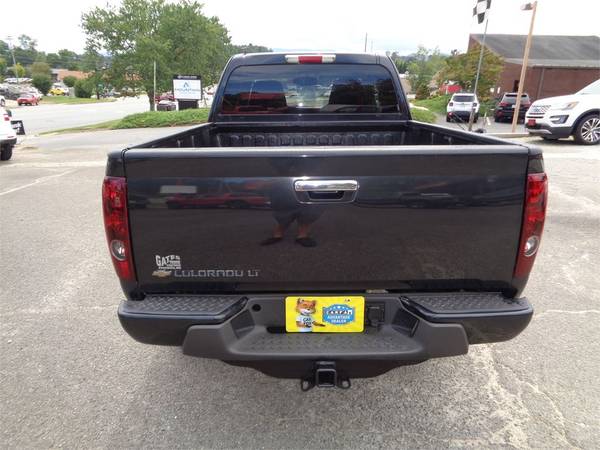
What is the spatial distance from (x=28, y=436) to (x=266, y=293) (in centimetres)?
158

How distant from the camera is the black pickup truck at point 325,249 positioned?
1.90m

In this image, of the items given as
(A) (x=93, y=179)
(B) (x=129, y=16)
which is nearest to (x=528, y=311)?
(A) (x=93, y=179)

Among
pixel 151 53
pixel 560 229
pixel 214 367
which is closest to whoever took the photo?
pixel 214 367

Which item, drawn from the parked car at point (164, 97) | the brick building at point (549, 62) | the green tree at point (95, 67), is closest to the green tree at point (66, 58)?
the parked car at point (164, 97)

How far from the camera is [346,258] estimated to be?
2.04 meters

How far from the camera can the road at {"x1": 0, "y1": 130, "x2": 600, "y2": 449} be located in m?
2.29

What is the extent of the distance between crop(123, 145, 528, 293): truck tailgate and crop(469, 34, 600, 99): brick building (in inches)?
1539

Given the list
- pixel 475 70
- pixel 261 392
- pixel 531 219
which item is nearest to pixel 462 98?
pixel 475 70

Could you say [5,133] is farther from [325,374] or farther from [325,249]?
[325,374]

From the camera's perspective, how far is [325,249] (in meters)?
2.01

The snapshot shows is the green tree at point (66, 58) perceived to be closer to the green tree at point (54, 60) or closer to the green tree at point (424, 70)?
the green tree at point (54, 60)

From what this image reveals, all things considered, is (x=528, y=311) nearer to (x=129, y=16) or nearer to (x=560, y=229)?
(x=560, y=229)

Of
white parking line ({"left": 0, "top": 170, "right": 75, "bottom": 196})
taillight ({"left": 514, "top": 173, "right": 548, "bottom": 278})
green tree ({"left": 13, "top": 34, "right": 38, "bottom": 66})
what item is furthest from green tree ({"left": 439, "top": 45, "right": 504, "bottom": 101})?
green tree ({"left": 13, "top": 34, "right": 38, "bottom": 66})

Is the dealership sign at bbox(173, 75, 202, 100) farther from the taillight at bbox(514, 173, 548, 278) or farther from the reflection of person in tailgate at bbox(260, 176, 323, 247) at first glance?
the taillight at bbox(514, 173, 548, 278)
